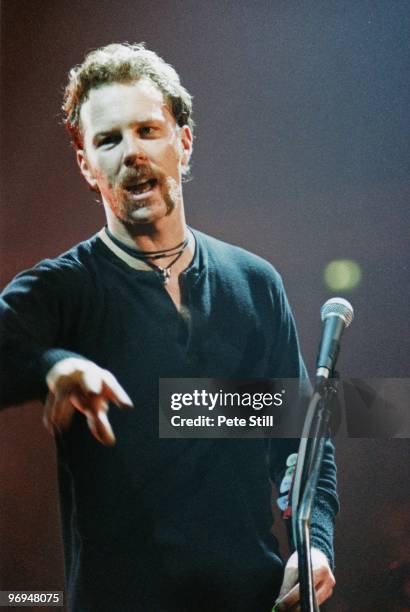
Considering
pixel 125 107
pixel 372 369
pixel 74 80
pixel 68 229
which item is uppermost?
pixel 74 80

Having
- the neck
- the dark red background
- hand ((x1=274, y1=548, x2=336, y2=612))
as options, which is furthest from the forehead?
hand ((x1=274, y1=548, x2=336, y2=612))

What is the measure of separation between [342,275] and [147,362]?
616mm

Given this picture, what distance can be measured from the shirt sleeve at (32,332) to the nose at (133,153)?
37 cm

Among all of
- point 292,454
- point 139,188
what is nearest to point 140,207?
point 139,188

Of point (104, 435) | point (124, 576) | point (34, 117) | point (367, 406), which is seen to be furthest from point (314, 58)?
point (124, 576)

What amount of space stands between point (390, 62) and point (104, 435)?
1371 millimetres

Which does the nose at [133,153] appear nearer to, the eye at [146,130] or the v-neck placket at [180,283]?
the eye at [146,130]

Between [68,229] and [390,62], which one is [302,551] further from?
[390,62]

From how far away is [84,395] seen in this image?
5.84ft

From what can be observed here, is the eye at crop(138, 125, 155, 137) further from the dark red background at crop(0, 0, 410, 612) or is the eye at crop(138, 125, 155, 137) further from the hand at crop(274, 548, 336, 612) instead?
the hand at crop(274, 548, 336, 612)

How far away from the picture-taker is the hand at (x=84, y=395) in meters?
1.77

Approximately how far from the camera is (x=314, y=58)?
2.09 m

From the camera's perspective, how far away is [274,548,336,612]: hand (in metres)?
1.78

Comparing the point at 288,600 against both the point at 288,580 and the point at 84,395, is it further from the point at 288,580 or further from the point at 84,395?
the point at 84,395
